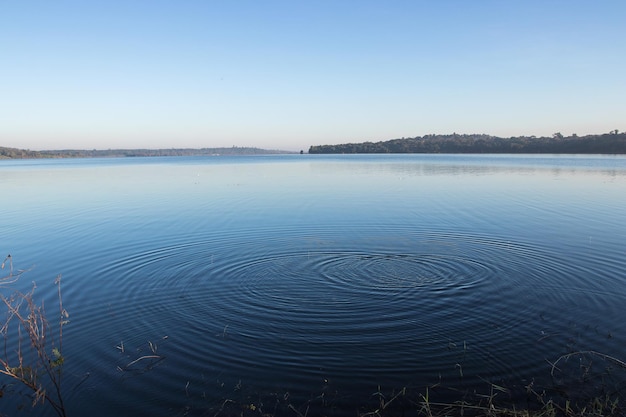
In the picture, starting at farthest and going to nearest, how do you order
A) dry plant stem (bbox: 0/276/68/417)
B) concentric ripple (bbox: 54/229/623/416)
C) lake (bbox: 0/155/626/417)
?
concentric ripple (bbox: 54/229/623/416), lake (bbox: 0/155/626/417), dry plant stem (bbox: 0/276/68/417)

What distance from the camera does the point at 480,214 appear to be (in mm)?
23156

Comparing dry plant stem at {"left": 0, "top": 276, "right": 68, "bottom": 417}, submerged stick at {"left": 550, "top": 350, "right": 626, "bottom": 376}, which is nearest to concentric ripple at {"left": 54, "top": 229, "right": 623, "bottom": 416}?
submerged stick at {"left": 550, "top": 350, "right": 626, "bottom": 376}

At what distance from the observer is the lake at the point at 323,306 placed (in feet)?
23.5

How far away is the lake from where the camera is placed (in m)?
7.16

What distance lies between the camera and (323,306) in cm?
1035

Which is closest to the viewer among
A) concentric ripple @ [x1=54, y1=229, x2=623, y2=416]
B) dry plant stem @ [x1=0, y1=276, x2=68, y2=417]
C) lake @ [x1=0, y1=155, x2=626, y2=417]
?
dry plant stem @ [x1=0, y1=276, x2=68, y2=417]

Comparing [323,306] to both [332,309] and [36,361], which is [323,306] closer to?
[332,309]

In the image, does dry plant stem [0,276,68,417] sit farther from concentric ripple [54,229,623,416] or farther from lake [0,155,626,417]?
concentric ripple [54,229,623,416]

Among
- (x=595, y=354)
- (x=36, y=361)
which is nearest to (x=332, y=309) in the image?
(x=595, y=354)

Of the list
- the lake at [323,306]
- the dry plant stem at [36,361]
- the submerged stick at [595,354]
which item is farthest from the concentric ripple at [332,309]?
the dry plant stem at [36,361]

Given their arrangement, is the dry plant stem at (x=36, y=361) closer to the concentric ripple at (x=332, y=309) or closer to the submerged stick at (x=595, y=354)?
the concentric ripple at (x=332, y=309)

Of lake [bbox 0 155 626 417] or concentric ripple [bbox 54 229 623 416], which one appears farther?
concentric ripple [bbox 54 229 623 416]

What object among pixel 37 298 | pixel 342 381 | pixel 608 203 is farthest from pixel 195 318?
pixel 608 203

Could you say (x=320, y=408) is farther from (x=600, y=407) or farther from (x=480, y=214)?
(x=480, y=214)
